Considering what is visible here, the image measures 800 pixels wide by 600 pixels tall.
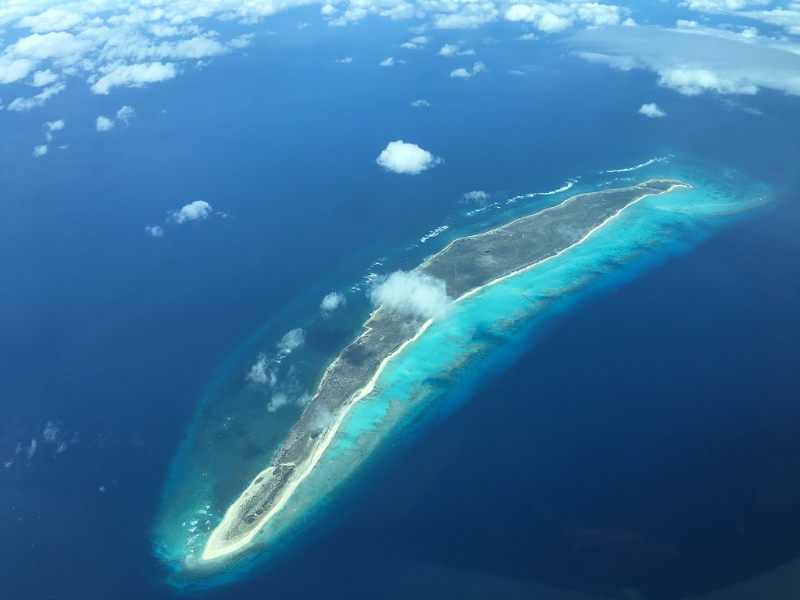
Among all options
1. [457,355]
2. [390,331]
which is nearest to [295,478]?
[390,331]

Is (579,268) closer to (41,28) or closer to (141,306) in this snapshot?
(141,306)

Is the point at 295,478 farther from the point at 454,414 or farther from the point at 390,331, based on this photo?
the point at 390,331

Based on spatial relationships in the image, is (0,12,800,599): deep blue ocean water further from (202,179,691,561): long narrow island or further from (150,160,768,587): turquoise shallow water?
(202,179,691,561): long narrow island

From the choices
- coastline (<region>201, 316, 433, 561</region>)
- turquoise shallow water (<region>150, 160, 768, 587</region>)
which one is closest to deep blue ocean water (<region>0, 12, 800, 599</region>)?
turquoise shallow water (<region>150, 160, 768, 587</region>)

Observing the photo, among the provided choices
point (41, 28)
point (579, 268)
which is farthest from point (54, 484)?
point (41, 28)

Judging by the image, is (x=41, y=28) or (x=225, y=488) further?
(x=41, y=28)
